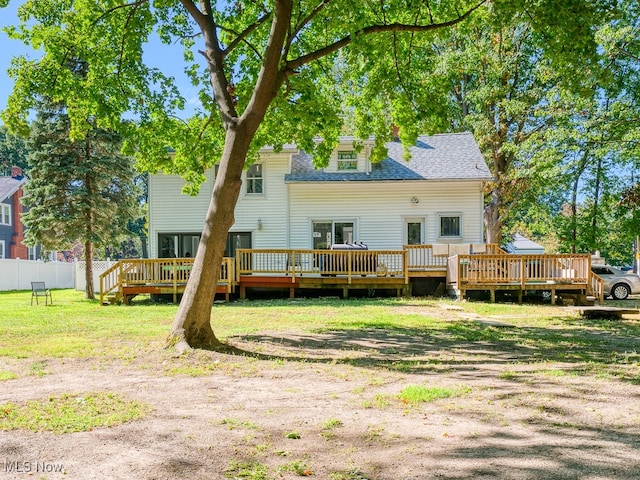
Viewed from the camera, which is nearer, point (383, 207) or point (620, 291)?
point (620, 291)

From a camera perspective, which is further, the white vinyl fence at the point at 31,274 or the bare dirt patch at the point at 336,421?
the white vinyl fence at the point at 31,274

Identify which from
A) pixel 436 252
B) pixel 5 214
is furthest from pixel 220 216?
pixel 5 214

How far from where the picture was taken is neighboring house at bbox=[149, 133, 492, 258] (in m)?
22.0

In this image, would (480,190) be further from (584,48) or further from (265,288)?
(584,48)

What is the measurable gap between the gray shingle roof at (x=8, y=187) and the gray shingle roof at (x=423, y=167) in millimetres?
23908

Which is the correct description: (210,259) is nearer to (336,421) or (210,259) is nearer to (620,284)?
(336,421)

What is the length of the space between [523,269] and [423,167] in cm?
703

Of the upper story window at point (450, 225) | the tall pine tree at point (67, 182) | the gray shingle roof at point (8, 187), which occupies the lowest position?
the upper story window at point (450, 225)

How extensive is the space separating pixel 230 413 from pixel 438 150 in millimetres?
20934

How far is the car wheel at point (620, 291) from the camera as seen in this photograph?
21.4m

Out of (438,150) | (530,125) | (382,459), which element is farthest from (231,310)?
(530,125)

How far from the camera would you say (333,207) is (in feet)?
73.2

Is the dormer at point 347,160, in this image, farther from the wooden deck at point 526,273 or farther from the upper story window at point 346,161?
the wooden deck at point 526,273

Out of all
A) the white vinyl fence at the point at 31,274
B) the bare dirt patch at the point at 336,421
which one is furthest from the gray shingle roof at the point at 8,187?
the bare dirt patch at the point at 336,421
